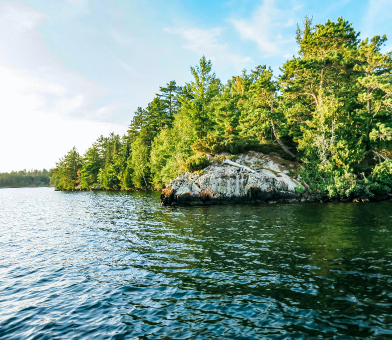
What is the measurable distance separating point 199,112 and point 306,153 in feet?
60.5

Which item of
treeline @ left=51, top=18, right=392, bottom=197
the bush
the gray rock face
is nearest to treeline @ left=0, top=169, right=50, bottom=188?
treeline @ left=51, top=18, right=392, bottom=197

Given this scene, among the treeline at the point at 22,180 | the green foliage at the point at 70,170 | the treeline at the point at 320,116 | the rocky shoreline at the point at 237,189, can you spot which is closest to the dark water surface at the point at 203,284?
the rocky shoreline at the point at 237,189

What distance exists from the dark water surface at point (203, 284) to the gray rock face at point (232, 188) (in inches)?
552

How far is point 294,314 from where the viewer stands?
646 centimetres

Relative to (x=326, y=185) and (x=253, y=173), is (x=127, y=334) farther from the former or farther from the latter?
(x=326, y=185)

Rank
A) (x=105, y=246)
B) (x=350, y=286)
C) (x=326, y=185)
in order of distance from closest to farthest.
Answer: (x=350, y=286)
(x=105, y=246)
(x=326, y=185)

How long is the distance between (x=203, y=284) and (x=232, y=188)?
22.5m

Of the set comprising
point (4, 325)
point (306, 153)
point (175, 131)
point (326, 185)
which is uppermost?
point (175, 131)

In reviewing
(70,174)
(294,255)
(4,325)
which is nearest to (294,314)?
(294,255)

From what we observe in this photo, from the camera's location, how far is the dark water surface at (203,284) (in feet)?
20.0

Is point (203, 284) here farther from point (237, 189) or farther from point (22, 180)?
point (22, 180)

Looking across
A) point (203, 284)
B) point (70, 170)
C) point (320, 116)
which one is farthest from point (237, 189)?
point (70, 170)

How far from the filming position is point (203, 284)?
850cm

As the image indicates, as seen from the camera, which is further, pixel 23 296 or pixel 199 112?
pixel 199 112
